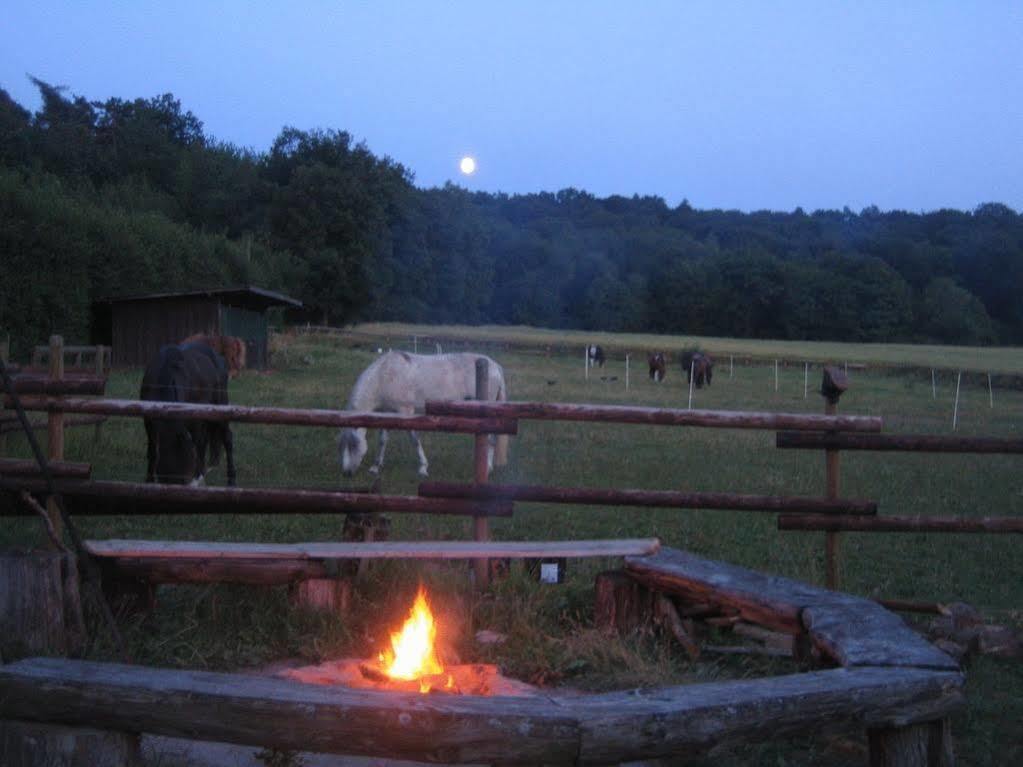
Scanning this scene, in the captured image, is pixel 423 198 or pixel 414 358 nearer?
pixel 414 358

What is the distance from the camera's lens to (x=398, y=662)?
450 cm

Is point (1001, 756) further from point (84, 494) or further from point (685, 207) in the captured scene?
point (685, 207)

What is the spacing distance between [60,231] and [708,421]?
26.5 metres

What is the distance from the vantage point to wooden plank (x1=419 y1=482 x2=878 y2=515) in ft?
19.0

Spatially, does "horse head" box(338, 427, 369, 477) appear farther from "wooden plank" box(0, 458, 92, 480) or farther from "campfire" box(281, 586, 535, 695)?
"campfire" box(281, 586, 535, 695)

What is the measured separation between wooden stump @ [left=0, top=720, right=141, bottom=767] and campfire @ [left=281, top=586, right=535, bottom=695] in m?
1.23

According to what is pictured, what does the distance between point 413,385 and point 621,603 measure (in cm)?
823

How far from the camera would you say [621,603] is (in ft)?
18.0

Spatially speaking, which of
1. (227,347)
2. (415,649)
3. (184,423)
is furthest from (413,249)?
Answer: (415,649)

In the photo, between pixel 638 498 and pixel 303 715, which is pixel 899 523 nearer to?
pixel 638 498

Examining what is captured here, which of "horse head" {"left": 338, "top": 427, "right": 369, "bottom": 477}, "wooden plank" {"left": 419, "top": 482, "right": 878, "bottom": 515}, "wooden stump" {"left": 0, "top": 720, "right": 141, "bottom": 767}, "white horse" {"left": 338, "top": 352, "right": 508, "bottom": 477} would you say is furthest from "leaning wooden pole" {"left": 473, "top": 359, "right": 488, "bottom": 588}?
"white horse" {"left": 338, "top": 352, "right": 508, "bottom": 477}

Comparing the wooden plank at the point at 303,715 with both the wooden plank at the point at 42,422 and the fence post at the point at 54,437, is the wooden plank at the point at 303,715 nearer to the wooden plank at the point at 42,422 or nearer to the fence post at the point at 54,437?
the fence post at the point at 54,437

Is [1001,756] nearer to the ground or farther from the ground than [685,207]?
nearer to the ground

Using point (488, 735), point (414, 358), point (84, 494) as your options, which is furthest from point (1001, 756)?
point (414, 358)
